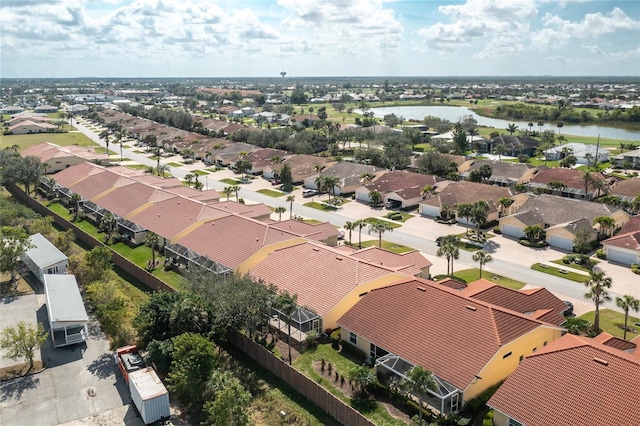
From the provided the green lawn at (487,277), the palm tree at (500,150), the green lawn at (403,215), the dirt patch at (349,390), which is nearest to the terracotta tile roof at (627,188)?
the green lawn at (403,215)

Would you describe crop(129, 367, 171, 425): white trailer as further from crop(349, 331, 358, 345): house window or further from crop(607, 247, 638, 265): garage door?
crop(607, 247, 638, 265): garage door

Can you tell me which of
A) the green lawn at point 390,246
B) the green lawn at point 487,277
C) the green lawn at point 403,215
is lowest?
the green lawn at point 487,277

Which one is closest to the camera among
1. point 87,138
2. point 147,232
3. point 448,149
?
point 147,232

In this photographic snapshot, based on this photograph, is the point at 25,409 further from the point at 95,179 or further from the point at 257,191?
the point at 257,191

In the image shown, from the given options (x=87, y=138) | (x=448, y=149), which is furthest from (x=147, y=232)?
(x=87, y=138)

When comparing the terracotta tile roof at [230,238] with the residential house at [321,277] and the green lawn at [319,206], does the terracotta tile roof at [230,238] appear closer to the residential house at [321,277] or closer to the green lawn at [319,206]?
the residential house at [321,277]

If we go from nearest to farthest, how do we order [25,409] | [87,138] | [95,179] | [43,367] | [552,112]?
[25,409], [43,367], [95,179], [87,138], [552,112]

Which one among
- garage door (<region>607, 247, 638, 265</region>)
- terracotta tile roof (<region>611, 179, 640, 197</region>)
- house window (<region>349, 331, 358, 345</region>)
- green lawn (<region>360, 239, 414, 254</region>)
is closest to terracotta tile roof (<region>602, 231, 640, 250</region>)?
garage door (<region>607, 247, 638, 265</region>)
